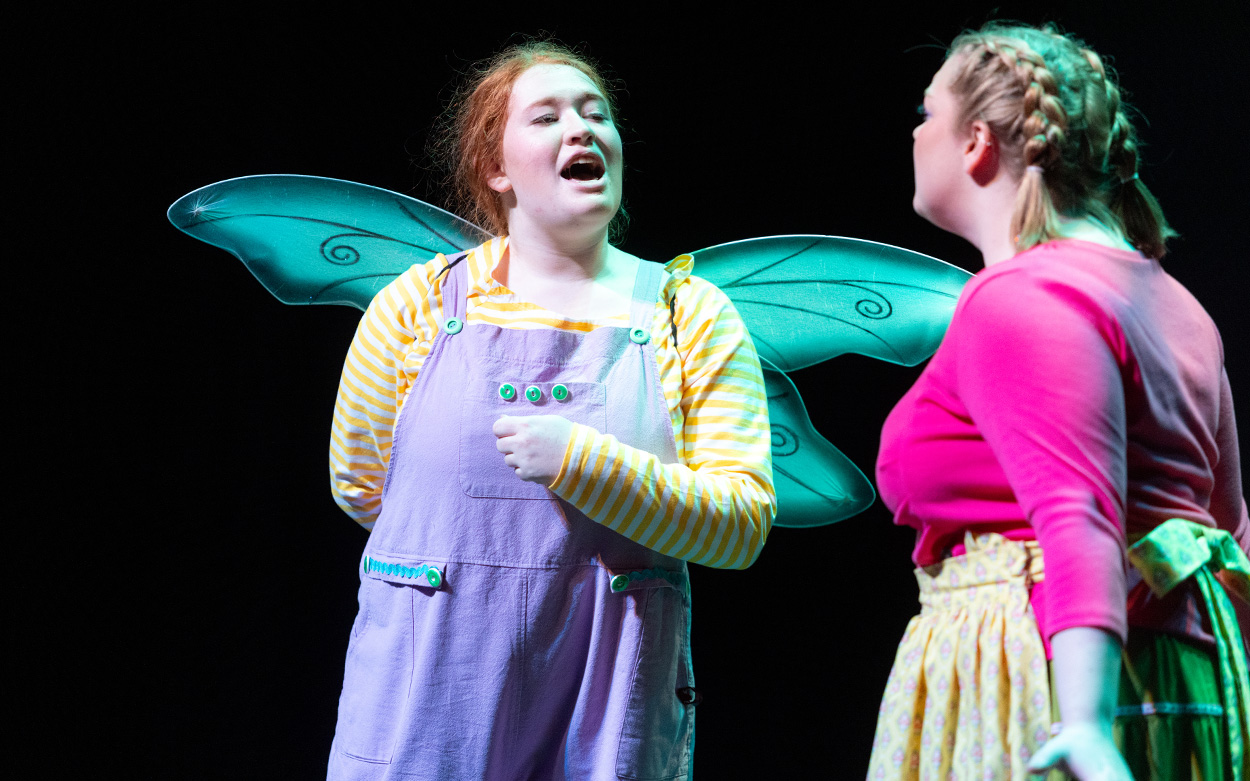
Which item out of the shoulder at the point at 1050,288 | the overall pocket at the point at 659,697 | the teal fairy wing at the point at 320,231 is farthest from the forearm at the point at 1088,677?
the teal fairy wing at the point at 320,231

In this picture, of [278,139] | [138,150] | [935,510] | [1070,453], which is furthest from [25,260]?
[1070,453]

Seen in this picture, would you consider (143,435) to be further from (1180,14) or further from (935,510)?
(1180,14)

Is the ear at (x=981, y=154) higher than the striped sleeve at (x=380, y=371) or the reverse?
higher

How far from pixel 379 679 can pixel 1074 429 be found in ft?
2.47

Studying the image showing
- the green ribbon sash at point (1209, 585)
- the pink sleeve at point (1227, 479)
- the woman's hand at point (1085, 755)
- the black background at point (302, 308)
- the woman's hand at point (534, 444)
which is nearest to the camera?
the woman's hand at point (1085, 755)

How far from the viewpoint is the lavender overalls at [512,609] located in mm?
1135

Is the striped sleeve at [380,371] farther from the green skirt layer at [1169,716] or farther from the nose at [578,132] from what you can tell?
the green skirt layer at [1169,716]

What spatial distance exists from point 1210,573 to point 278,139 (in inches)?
59.6

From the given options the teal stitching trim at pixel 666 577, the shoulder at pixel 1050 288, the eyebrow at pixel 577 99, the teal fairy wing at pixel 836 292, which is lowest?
the teal stitching trim at pixel 666 577

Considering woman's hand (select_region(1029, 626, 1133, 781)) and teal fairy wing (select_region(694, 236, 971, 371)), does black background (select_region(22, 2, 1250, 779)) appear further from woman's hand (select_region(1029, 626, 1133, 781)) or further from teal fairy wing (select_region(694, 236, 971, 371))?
woman's hand (select_region(1029, 626, 1133, 781))

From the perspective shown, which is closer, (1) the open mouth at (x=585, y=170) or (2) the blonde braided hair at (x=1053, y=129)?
(2) the blonde braided hair at (x=1053, y=129)

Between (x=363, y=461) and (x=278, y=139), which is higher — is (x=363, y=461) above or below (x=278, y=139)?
below

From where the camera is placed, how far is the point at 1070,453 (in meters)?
0.74

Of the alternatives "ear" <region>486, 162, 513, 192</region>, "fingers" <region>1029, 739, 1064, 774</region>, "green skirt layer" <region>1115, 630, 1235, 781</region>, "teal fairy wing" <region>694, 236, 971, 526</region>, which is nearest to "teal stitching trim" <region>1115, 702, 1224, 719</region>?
"green skirt layer" <region>1115, 630, 1235, 781</region>
